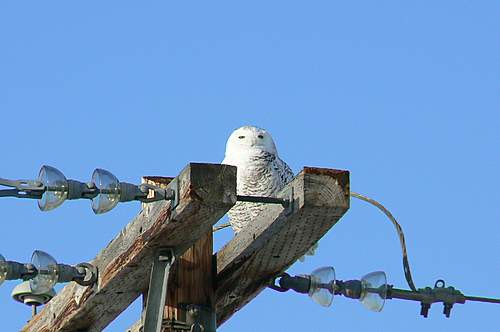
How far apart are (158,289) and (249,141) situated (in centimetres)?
354

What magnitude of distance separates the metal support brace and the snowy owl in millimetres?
1678

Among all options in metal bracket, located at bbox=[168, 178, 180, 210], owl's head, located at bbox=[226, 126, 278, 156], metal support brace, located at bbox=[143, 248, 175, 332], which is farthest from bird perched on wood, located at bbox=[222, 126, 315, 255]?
metal bracket, located at bbox=[168, 178, 180, 210]

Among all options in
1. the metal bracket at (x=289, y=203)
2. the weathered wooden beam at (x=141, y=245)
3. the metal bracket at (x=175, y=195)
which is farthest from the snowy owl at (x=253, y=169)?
the metal bracket at (x=175, y=195)

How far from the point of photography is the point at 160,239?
5.29 meters

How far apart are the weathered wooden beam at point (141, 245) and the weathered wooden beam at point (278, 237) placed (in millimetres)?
279

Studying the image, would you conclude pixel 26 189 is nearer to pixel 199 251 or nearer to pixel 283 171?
pixel 199 251

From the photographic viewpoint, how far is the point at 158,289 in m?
5.36

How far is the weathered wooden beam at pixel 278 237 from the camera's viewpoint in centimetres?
527

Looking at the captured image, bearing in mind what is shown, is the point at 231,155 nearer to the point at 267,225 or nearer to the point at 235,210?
the point at 235,210

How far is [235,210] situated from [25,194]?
2409mm

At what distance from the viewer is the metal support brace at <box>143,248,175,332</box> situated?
528 centimetres

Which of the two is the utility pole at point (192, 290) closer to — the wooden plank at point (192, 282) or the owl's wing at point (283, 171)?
the wooden plank at point (192, 282)

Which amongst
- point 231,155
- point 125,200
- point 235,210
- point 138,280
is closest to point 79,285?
point 138,280

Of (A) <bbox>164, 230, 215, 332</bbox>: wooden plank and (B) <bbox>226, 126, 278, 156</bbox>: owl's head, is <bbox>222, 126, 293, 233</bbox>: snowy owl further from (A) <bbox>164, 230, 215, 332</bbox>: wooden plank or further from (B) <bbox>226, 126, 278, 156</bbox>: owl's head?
(A) <bbox>164, 230, 215, 332</bbox>: wooden plank
